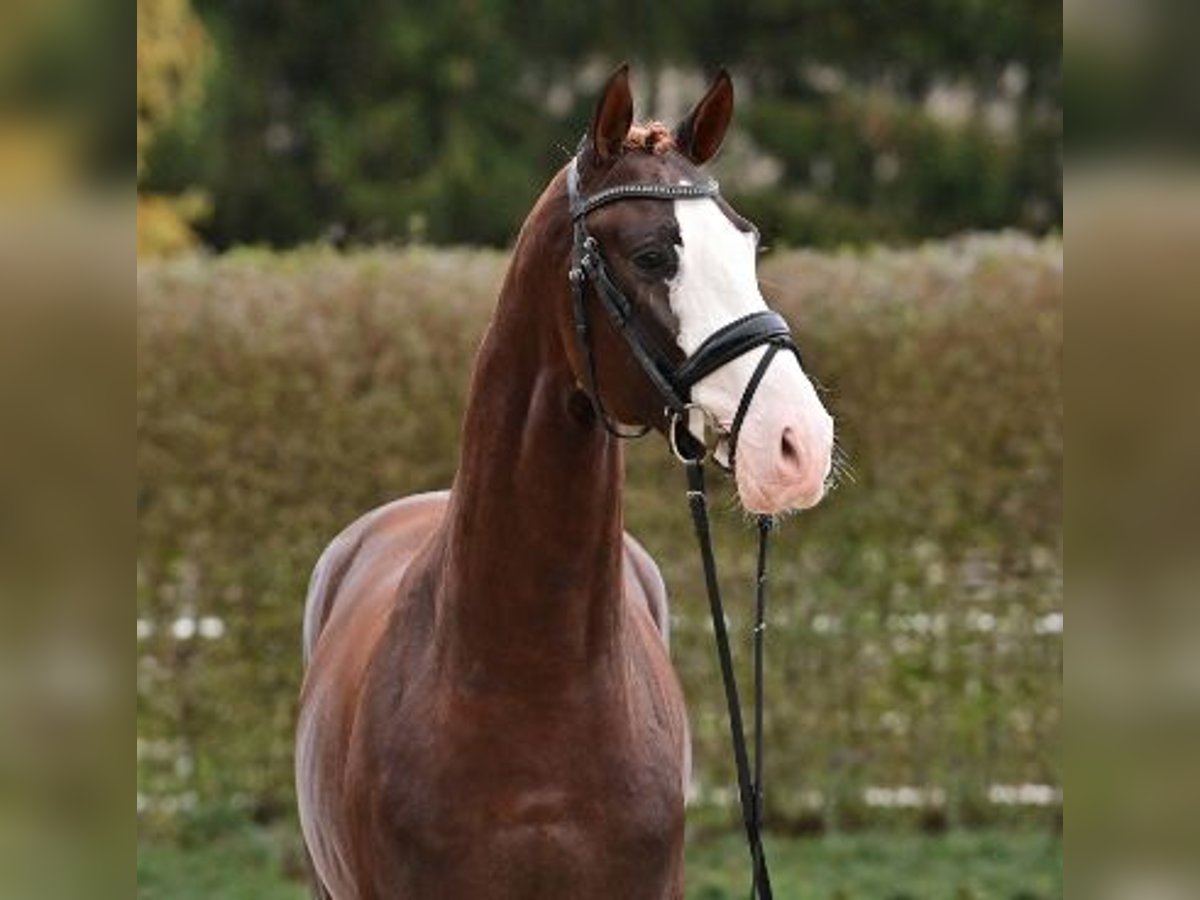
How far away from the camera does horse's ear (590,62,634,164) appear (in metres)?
3.49

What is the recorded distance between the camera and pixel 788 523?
9.02 meters

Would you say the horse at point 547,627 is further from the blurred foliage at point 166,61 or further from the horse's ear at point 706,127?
the blurred foliage at point 166,61

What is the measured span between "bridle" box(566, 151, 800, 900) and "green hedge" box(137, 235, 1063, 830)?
17.1 ft

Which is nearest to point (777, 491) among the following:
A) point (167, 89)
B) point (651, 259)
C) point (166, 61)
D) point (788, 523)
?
point (651, 259)

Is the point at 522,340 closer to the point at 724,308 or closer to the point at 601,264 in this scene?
the point at 601,264

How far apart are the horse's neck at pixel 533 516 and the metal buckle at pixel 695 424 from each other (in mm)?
300

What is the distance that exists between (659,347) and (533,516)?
452mm

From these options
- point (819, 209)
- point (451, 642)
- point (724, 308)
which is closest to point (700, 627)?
point (451, 642)

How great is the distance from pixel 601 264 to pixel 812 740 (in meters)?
6.05

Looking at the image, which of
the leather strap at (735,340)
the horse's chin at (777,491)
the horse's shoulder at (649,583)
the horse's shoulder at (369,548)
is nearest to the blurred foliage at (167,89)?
the horse's shoulder at (369,548)

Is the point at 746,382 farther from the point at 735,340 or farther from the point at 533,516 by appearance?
the point at 533,516

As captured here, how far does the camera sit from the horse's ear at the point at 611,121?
137 inches

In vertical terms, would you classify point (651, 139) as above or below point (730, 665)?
above

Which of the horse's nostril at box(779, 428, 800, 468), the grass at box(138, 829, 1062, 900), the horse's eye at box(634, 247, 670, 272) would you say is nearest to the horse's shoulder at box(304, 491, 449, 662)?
the horse's eye at box(634, 247, 670, 272)
